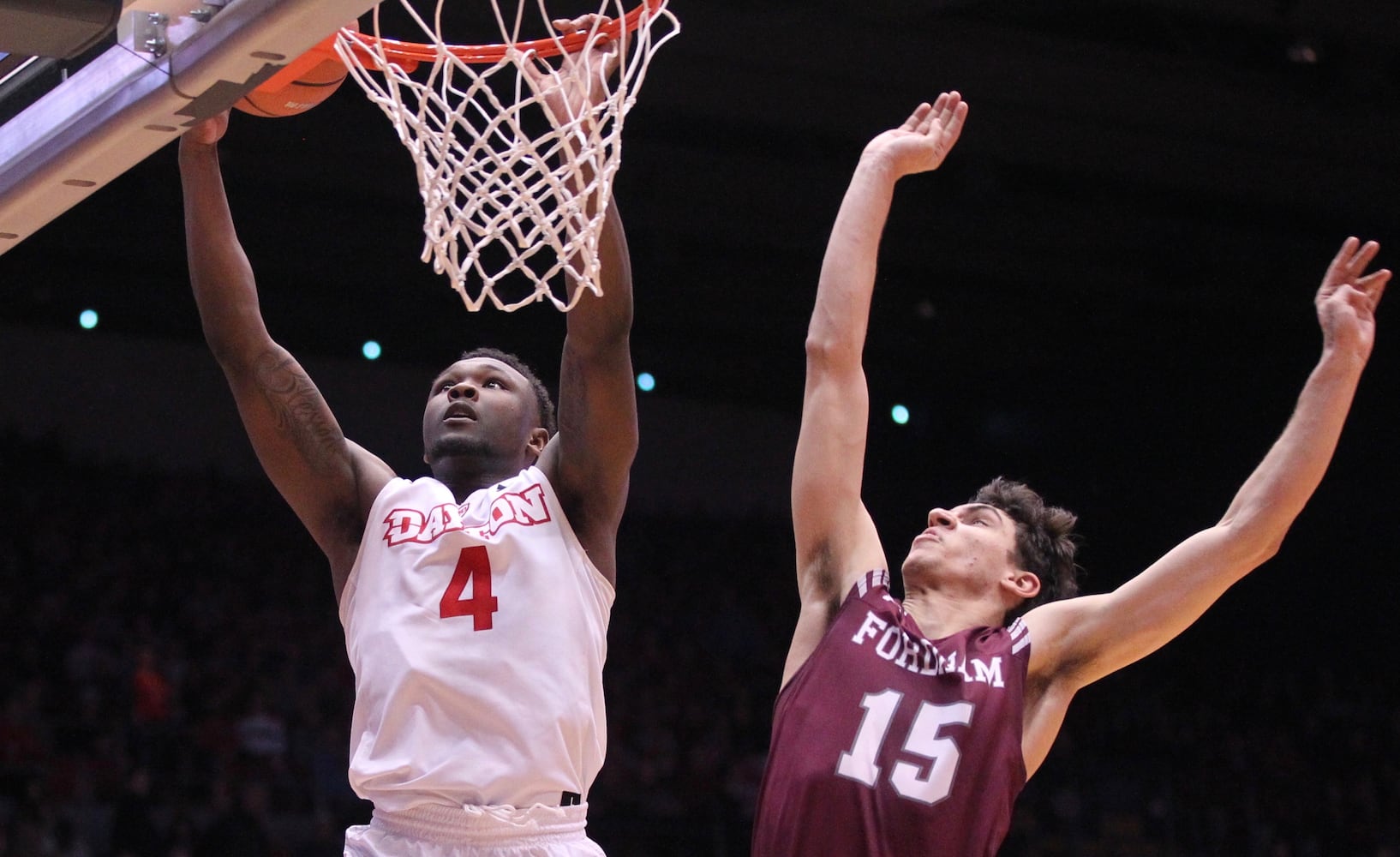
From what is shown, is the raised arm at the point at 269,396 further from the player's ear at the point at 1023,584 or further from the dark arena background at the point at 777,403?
the dark arena background at the point at 777,403

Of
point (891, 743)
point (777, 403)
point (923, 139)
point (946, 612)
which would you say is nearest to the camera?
point (891, 743)

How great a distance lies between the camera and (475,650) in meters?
2.97

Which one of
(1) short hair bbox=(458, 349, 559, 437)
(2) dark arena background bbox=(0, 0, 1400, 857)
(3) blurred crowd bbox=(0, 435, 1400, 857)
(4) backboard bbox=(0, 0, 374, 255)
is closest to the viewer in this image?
(4) backboard bbox=(0, 0, 374, 255)

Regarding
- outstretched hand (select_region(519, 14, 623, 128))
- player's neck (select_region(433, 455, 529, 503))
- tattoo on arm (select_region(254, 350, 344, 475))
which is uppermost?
outstretched hand (select_region(519, 14, 623, 128))

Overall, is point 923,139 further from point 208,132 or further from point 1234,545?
point 208,132

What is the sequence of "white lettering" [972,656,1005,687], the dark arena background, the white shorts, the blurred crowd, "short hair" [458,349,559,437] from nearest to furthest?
1. "white lettering" [972,656,1005,687]
2. the white shorts
3. "short hair" [458,349,559,437]
4. the blurred crowd
5. the dark arena background

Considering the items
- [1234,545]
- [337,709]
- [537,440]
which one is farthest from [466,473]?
[337,709]

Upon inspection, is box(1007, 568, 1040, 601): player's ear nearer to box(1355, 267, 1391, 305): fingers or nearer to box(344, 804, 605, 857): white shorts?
box(1355, 267, 1391, 305): fingers

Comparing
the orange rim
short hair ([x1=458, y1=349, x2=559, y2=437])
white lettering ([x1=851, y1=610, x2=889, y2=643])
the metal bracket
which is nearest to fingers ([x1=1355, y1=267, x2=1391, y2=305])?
white lettering ([x1=851, y1=610, x2=889, y2=643])

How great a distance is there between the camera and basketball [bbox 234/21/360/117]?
298 centimetres

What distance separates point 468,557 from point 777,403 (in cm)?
1154

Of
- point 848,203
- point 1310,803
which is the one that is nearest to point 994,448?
point 1310,803

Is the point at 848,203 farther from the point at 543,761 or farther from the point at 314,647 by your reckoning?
the point at 314,647

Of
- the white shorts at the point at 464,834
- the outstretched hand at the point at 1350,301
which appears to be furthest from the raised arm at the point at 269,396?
the outstretched hand at the point at 1350,301
